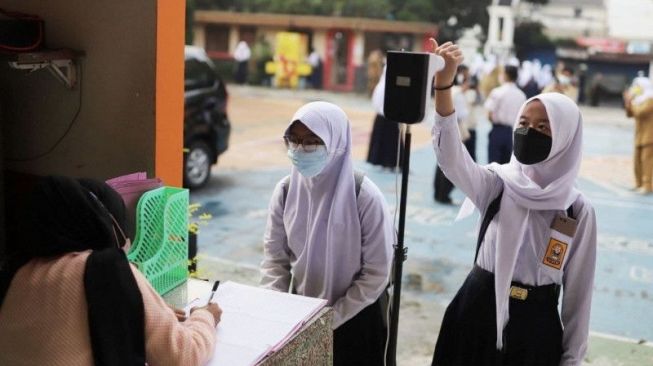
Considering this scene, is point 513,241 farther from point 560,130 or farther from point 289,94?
point 289,94

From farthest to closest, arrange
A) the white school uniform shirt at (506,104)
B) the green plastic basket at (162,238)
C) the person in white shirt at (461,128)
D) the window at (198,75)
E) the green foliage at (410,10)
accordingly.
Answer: the green foliage at (410,10) < the window at (198,75) < the person in white shirt at (461,128) < the white school uniform shirt at (506,104) < the green plastic basket at (162,238)

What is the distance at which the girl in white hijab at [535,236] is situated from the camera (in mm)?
2260

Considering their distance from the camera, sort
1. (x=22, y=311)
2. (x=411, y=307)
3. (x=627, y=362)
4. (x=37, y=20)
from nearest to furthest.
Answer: (x=22, y=311), (x=37, y=20), (x=627, y=362), (x=411, y=307)

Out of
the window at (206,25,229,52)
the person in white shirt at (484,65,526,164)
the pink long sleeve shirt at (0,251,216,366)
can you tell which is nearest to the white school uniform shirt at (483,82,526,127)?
the person in white shirt at (484,65,526,164)

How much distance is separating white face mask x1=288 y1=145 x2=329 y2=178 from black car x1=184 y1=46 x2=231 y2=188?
5080 mm

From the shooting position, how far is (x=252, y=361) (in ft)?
5.89

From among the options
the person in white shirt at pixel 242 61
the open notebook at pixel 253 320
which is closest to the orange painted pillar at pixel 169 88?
the open notebook at pixel 253 320

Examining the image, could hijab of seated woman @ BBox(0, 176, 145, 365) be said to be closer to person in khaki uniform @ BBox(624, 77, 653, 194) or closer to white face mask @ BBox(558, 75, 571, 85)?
person in khaki uniform @ BBox(624, 77, 653, 194)

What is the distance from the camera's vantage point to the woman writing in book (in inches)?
60.9

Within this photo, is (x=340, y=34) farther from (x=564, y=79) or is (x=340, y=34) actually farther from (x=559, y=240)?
(x=559, y=240)

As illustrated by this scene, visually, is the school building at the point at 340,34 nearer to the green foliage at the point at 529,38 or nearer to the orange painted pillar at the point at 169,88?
the green foliage at the point at 529,38

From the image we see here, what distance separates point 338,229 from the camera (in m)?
2.43

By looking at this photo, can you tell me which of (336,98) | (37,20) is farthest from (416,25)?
(37,20)

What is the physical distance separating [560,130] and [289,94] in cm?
2036
